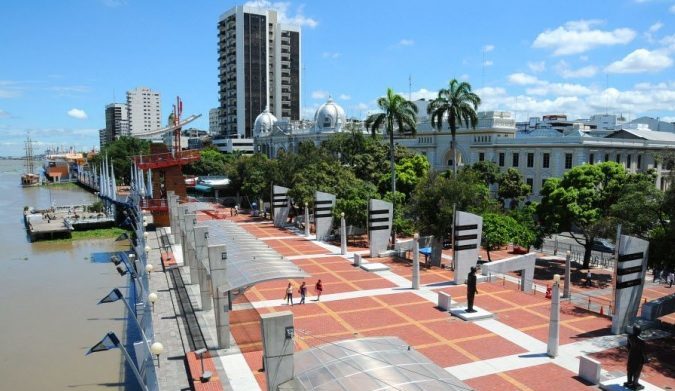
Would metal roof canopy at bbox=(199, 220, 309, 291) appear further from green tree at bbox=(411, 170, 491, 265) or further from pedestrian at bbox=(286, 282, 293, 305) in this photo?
green tree at bbox=(411, 170, 491, 265)

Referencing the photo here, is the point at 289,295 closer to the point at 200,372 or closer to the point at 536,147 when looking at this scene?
the point at 200,372

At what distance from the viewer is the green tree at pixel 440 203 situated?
33.8 metres

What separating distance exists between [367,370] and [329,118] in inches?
3439

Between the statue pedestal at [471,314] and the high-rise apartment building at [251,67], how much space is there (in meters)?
120

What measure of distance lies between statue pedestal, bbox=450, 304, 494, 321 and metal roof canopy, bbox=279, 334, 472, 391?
414 inches

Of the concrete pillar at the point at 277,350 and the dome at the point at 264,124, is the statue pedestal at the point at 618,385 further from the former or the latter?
the dome at the point at 264,124

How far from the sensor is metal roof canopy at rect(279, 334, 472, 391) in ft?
36.9

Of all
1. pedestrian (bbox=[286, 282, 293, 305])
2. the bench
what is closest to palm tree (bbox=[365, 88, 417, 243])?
pedestrian (bbox=[286, 282, 293, 305])

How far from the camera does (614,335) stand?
843 inches

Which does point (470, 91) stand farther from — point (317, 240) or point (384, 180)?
point (317, 240)

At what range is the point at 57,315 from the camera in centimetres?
2734

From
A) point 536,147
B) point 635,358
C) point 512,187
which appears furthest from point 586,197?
point 536,147

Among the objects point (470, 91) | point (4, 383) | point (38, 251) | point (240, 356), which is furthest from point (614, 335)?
point (38, 251)

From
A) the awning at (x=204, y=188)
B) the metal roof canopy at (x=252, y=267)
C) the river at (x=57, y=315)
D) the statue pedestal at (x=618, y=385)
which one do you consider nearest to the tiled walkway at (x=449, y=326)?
the statue pedestal at (x=618, y=385)
